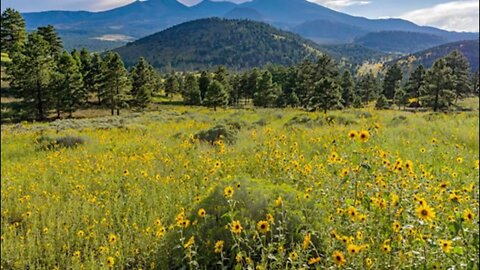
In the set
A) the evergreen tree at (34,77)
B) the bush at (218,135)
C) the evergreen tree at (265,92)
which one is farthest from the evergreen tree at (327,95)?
the bush at (218,135)

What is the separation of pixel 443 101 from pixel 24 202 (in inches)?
1537

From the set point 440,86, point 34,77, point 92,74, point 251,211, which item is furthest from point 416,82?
point 251,211

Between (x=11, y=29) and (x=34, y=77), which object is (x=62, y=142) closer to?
(x=34, y=77)

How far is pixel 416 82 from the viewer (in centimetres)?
5022

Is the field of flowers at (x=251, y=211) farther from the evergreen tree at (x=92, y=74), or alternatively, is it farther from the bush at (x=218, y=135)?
the evergreen tree at (x=92, y=74)

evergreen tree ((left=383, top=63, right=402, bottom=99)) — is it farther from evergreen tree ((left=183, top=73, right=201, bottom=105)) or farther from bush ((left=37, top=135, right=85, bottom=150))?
bush ((left=37, top=135, right=85, bottom=150))

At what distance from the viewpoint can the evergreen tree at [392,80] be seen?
5750 centimetres

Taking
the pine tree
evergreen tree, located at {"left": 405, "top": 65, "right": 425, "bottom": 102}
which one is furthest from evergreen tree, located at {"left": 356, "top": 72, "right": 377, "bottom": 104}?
the pine tree

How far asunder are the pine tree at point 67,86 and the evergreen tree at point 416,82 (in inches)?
1664

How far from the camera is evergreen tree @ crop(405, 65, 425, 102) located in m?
48.9

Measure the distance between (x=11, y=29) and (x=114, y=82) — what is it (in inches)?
767

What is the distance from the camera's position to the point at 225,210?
3.55 metres

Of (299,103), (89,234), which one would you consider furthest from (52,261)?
(299,103)

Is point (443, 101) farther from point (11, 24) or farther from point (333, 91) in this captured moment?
point (11, 24)
